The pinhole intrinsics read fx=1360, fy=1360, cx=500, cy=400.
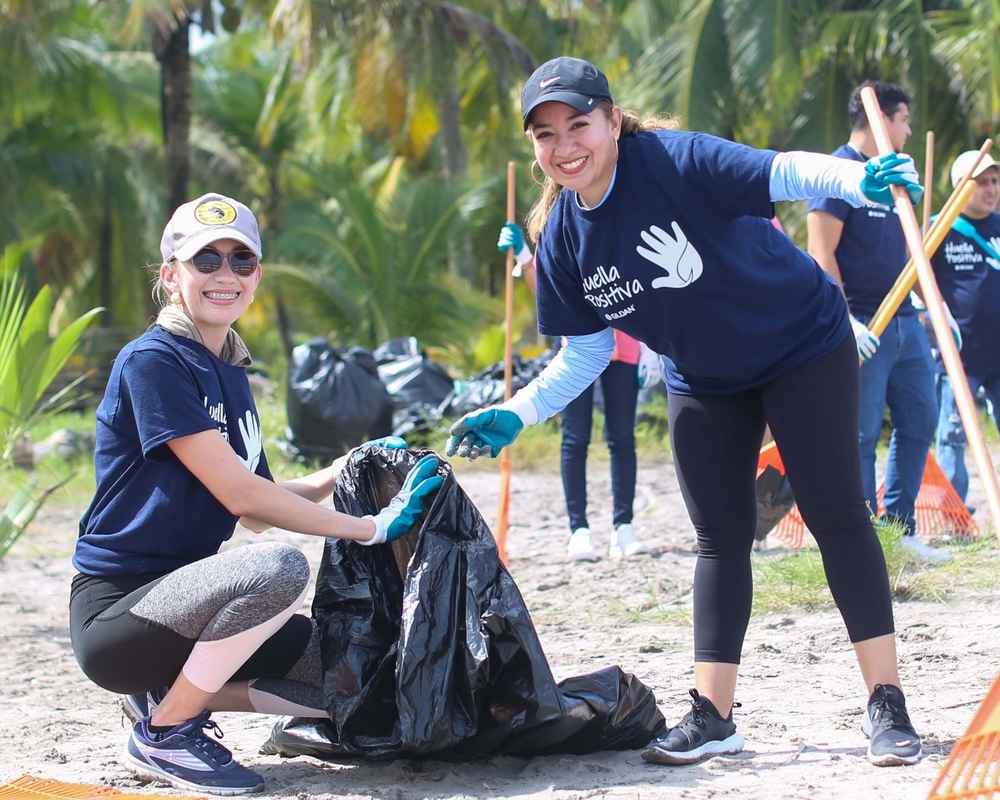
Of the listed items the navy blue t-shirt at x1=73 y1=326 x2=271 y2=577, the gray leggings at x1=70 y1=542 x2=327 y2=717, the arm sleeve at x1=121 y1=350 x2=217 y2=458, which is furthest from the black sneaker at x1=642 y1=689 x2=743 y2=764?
the arm sleeve at x1=121 y1=350 x2=217 y2=458

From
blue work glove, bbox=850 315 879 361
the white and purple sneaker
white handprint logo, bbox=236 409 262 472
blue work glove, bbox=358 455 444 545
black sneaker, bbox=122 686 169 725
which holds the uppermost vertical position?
blue work glove, bbox=850 315 879 361

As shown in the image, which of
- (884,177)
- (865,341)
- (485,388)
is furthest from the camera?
(485,388)

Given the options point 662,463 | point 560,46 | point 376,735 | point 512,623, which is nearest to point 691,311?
point 512,623

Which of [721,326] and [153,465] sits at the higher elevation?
[721,326]

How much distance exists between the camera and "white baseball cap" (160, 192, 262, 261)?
3.32 metres

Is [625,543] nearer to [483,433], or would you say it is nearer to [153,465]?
[483,433]

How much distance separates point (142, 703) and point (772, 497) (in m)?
2.94

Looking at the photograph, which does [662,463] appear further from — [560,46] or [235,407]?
[560,46]

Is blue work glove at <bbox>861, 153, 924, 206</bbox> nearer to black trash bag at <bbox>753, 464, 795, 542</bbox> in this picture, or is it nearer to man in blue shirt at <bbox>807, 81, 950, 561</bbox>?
man in blue shirt at <bbox>807, 81, 950, 561</bbox>

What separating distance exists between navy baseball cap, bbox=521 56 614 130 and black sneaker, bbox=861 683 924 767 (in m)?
1.48

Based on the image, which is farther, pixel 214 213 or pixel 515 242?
pixel 515 242

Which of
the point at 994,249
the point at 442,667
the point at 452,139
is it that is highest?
the point at 452,139

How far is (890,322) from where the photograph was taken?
554 centimetres

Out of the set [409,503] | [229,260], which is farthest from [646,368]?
[229,260]
